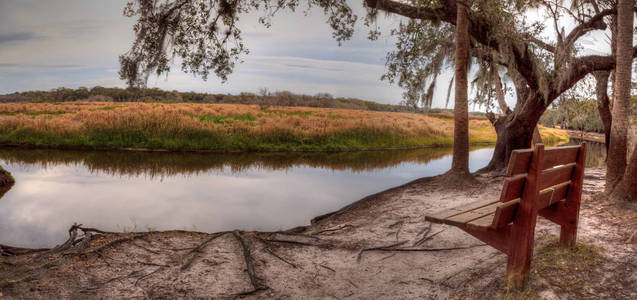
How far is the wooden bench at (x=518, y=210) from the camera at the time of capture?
3.07 meters

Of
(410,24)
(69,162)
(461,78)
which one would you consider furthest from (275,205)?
(69,162)

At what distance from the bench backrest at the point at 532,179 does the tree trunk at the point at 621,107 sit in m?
3.56

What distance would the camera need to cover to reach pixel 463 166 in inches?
388

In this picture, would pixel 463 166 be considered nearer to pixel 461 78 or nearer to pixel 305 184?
pixel 461 78

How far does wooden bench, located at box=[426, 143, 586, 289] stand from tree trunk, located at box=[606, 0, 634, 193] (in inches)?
141

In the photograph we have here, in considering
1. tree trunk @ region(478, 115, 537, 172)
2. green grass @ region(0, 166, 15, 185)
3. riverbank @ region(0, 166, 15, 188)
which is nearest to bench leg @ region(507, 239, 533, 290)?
tree trunk @ region(478, 115, 537, 172)

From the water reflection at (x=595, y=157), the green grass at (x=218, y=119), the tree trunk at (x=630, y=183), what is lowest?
the water reflection at (x=595, y=157)

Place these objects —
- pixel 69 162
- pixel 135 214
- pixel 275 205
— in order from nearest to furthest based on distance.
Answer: pixel 135 214, pixel 275 205, pixel 69 162

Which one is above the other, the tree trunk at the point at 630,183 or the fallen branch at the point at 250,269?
the tree trunk at the point at 630,183

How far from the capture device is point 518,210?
327 centimetres

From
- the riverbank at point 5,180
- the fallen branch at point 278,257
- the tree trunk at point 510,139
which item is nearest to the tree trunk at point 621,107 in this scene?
the tree trunk at point 510,139

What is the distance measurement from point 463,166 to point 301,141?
14.1m

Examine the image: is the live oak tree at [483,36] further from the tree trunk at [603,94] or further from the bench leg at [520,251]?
the bench leg at [520,251]

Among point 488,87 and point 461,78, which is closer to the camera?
point 461,78
